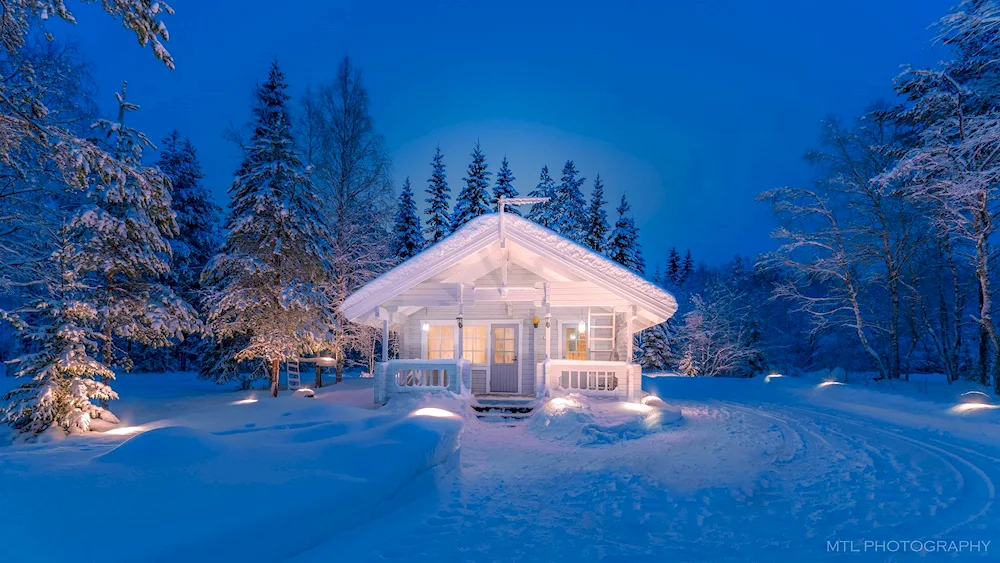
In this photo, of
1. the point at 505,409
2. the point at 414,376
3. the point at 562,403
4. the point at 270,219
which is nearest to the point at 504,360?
the point at 505,409

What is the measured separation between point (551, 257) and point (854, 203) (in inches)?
571

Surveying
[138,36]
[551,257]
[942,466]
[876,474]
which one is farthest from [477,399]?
[138,36]

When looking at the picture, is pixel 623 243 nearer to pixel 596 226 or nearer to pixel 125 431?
pixel 596 226

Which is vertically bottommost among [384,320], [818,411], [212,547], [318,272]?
[818,411]

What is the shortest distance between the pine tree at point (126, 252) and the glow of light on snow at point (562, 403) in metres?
9.02

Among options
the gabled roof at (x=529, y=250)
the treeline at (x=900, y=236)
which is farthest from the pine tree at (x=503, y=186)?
the gabled roof at (x=529, y=250)

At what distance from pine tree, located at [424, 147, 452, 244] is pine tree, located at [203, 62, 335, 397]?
13739 millimetres

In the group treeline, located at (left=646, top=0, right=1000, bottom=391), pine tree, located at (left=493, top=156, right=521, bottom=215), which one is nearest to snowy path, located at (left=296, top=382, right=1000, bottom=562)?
treeline, located at (left=646, top=0, right=1000, bottom=391)

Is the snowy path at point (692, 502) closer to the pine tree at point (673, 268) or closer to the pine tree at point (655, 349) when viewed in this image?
the pine tree at point (655, 349)

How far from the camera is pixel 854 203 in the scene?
17.6 m

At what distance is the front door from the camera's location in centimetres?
1397

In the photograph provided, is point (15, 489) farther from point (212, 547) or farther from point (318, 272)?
point (318, 272)

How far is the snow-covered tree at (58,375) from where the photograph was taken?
8.34 meters

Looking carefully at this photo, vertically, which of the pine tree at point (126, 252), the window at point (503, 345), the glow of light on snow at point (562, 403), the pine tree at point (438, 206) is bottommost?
the glow of light on snow at point (562, 403)
